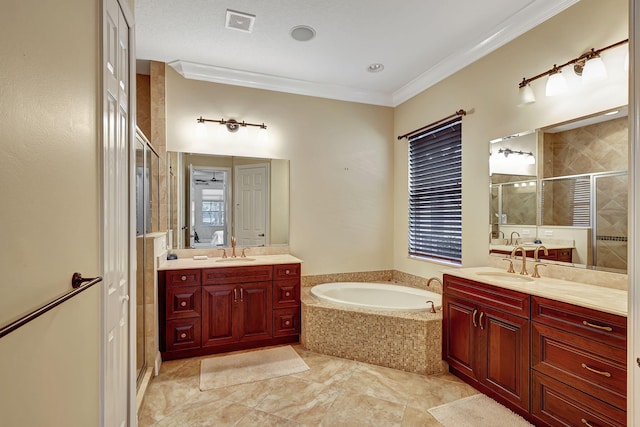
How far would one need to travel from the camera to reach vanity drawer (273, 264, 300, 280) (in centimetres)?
327

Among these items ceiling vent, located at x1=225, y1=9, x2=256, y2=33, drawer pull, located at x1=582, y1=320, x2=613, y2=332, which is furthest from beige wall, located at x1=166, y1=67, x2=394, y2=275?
drawer pull, located at x1=582, y1=320, x2=613, y2=332

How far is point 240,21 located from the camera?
103 inches

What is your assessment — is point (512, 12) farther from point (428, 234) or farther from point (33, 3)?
point (33, 3)

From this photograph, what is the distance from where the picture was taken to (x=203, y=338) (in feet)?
9.82

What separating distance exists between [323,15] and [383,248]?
279cm

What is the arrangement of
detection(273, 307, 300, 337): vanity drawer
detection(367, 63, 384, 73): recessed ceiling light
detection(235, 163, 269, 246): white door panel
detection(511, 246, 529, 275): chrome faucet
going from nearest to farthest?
1. detection(511, 246, 529, 275): chrome faucet
2. detection(273, 307, 300, 337): vanity drawer
3. detection(367, 63, 384, 73): recessed ceiling light
4. detection(235, 163, 269, 246): white door panel

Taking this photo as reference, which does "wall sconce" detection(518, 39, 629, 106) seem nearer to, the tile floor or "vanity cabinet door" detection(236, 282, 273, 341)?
the tile floor

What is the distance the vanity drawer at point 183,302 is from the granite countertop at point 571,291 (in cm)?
234

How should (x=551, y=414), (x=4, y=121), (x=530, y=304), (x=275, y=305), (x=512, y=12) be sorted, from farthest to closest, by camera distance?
(x=275, y=305) → (x=512, y=12) → (x=530, y=304) → (x=551, y=414) → (x=4, y=121)

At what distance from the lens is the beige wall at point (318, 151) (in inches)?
139

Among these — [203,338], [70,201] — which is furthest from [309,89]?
[70,201]

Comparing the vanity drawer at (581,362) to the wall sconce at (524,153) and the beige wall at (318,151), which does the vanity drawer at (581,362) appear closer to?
the wall sconce at (524,153)

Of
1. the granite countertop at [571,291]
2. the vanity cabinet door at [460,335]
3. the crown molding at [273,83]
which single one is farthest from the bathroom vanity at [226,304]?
the crown molding at [273,83]

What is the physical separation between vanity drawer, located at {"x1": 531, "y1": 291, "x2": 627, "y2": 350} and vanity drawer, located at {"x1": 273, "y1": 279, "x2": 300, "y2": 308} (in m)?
2.08
